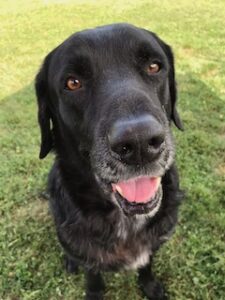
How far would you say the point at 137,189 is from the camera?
2424mm

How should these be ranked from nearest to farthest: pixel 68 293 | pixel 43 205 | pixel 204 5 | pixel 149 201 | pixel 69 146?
pixel 149 201, pixel 69 146, pixel 68 293, pixel 43 205, pixel 204 5

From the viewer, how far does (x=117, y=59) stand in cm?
242

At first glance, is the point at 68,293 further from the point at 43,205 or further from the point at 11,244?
the point at 43,205

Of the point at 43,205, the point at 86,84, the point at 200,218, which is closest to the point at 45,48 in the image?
the point at 43,205

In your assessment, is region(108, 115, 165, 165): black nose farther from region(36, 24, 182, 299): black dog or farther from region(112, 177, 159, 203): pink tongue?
region(112, 177, 159, 203): pink tongue

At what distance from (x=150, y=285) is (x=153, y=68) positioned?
63.9 inches

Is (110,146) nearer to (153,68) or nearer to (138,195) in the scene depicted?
(138,195)

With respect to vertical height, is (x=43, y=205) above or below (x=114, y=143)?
below

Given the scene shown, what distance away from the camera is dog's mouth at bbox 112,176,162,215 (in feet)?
7.86

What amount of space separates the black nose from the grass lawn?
63.3 inches

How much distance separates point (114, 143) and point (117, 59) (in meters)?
0.64

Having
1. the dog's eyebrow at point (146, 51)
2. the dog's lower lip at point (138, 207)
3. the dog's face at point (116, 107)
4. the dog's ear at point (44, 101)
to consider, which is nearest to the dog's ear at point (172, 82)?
the dog's face at point (116, 107)

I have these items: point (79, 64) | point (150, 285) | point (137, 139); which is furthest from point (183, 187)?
point (137, 139)

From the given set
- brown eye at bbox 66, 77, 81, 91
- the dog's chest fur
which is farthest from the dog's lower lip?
brown eye at bbox 66, 77, 81, 91
